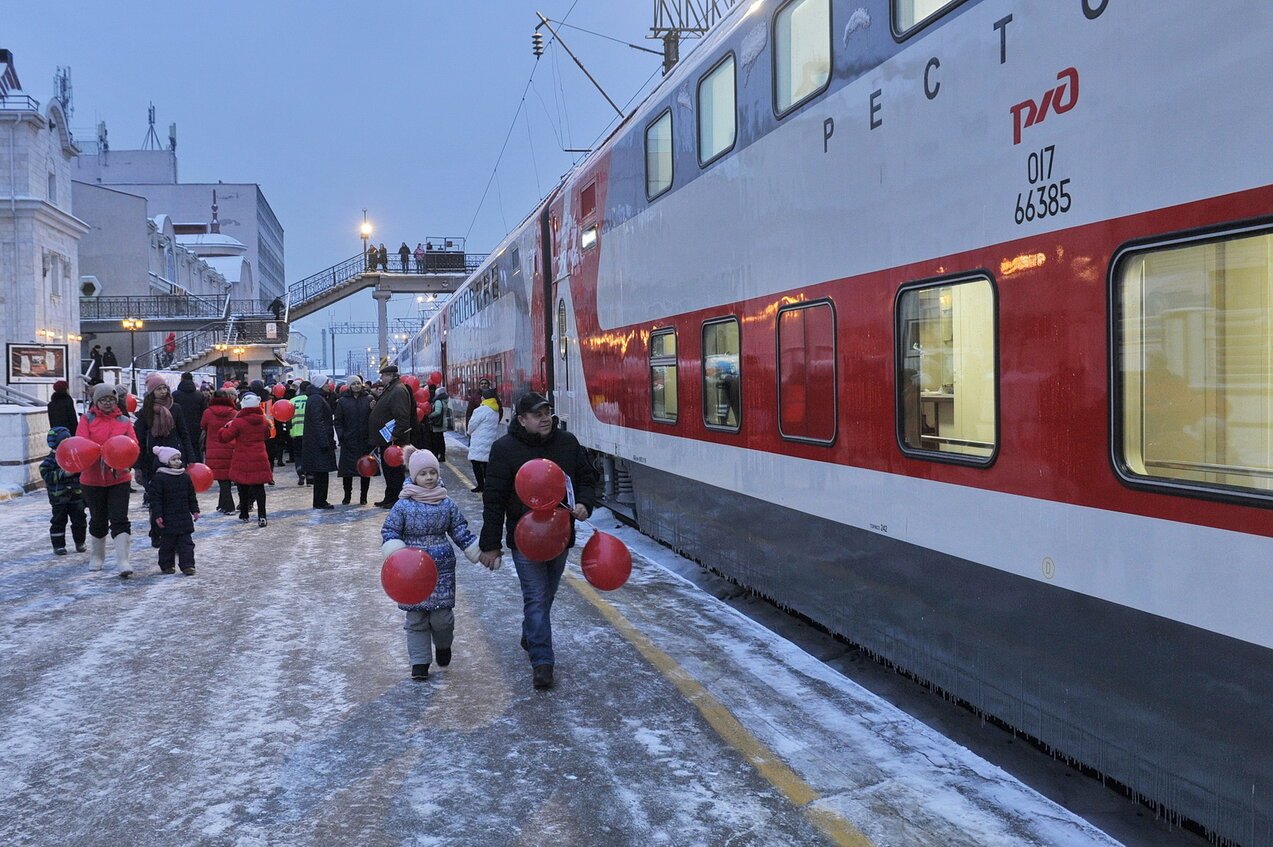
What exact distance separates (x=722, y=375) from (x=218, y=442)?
804 cm

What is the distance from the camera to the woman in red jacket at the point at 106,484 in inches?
384

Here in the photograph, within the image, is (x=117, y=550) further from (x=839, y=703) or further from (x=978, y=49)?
(x=978, y=49)

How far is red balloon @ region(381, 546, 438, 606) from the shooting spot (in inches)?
237

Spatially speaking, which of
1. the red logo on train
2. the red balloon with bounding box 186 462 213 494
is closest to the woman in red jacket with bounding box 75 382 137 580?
the red balloon with bounding box 186 462 213 494

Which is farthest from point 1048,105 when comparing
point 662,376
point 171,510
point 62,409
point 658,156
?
point 62,409

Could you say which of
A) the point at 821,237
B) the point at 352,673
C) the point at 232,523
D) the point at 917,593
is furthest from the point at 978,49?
the point at 232,523

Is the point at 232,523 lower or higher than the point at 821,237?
lower

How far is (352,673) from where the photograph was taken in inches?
262

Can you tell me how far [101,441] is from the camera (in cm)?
977

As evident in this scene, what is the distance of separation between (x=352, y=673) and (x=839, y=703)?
2.98 m

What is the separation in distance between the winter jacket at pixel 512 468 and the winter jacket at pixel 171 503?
4780mm

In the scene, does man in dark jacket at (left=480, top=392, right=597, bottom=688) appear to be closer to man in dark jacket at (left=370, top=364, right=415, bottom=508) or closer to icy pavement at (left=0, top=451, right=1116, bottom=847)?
icy pavement at (left=0, top=451, right=1116, bottom=847)

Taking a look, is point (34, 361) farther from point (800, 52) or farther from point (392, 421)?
point (800, 52)

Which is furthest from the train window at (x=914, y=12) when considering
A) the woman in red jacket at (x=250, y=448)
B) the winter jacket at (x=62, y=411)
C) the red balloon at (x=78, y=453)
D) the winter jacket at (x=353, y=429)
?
the winter jacket at (x=62, y=411)
